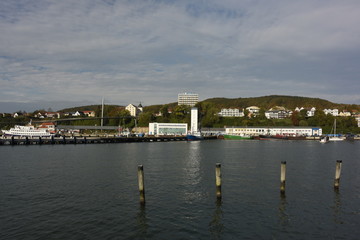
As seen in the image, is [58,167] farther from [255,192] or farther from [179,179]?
[255,192]

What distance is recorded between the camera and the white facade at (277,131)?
11312cm

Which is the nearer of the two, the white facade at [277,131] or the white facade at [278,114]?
the white facade at [277,131]

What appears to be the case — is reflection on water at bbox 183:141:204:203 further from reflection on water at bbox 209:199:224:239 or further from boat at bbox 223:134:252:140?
boat at bbox 223:134:252:140

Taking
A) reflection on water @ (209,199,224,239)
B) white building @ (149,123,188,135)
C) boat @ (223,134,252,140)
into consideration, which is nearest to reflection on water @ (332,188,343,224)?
reflection on water @ (209,199,224,239)

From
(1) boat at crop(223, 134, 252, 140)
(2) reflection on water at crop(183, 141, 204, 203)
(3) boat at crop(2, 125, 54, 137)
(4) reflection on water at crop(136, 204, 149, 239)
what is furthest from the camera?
(1) boat at crop(223, 134, 252, 140)

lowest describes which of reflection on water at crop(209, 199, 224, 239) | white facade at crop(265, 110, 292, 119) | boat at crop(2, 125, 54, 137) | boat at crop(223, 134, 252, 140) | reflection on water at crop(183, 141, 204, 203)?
reflection on water at crop(209, 199, 224, 239)

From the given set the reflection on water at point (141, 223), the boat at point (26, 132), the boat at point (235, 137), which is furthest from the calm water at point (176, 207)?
the boat at point (235, 137)

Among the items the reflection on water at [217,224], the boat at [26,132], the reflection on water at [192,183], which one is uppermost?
the boat at [26,132]

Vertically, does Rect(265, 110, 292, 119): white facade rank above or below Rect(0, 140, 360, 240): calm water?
above

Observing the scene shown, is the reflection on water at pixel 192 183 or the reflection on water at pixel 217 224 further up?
the reflection on water at pixel 192 183

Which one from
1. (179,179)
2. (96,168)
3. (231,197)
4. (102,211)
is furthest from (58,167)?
(231,197)

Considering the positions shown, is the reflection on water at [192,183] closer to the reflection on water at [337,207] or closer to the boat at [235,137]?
the reflection on water at [337,207]

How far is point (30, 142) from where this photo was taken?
222ft

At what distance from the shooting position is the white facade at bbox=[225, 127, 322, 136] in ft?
371
